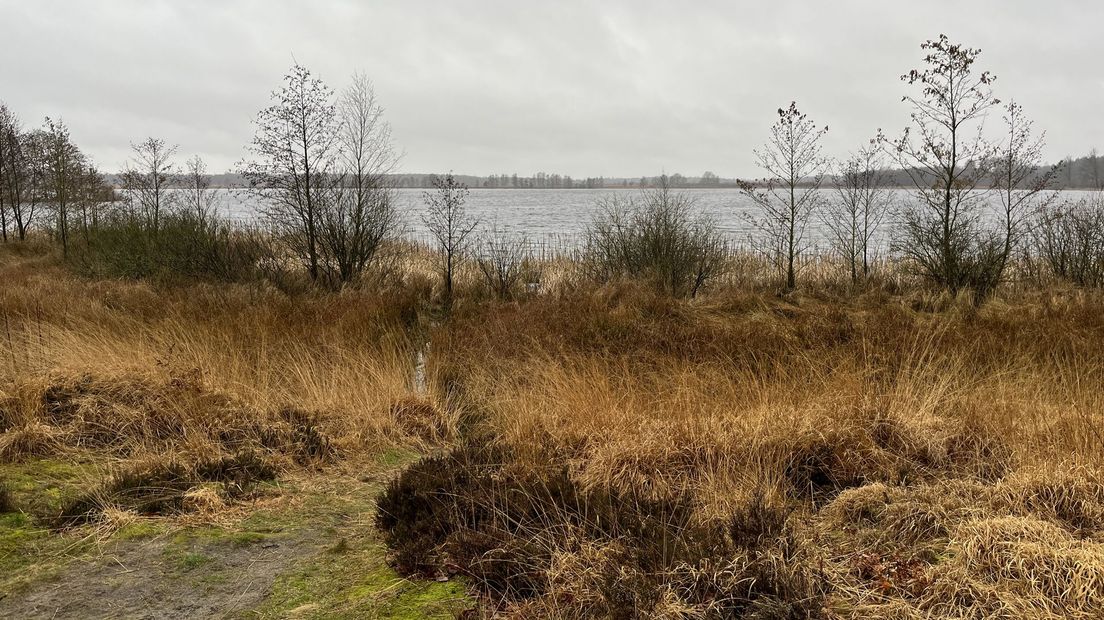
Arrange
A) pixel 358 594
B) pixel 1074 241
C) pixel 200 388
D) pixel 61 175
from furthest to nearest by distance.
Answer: pixel 61 175
pixel 1074 241
pixel 200 388
pixel 358 594

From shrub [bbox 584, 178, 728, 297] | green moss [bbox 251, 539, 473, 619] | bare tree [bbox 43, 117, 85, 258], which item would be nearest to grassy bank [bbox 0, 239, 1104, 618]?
green moss [bbox 251, 539, 473, 619]

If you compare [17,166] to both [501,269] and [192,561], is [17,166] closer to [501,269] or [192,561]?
[501,269]

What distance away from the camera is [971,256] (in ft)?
43.5

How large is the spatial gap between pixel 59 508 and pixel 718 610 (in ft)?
12.4

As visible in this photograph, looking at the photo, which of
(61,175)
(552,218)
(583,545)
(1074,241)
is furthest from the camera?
(552,218)

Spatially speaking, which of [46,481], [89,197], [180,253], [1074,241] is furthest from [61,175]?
[1074,241]

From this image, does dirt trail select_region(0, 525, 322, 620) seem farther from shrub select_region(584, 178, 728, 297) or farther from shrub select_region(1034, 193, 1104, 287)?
shrub select_region(1034, 193, 1104, 287)

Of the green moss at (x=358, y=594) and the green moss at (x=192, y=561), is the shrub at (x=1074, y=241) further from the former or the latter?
the green moss at (x=192, y=561)

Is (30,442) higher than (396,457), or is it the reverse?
(30,442)

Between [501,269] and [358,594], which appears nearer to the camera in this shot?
[358,594]

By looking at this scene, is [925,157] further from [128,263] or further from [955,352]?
[128,263]

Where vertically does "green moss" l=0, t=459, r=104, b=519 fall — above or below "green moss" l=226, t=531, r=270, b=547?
above

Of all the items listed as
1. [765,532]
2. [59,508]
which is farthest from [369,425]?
[765,532]

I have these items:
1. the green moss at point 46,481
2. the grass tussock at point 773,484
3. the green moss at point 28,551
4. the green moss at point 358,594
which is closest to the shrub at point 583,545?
the grass tussock at point 773,484
